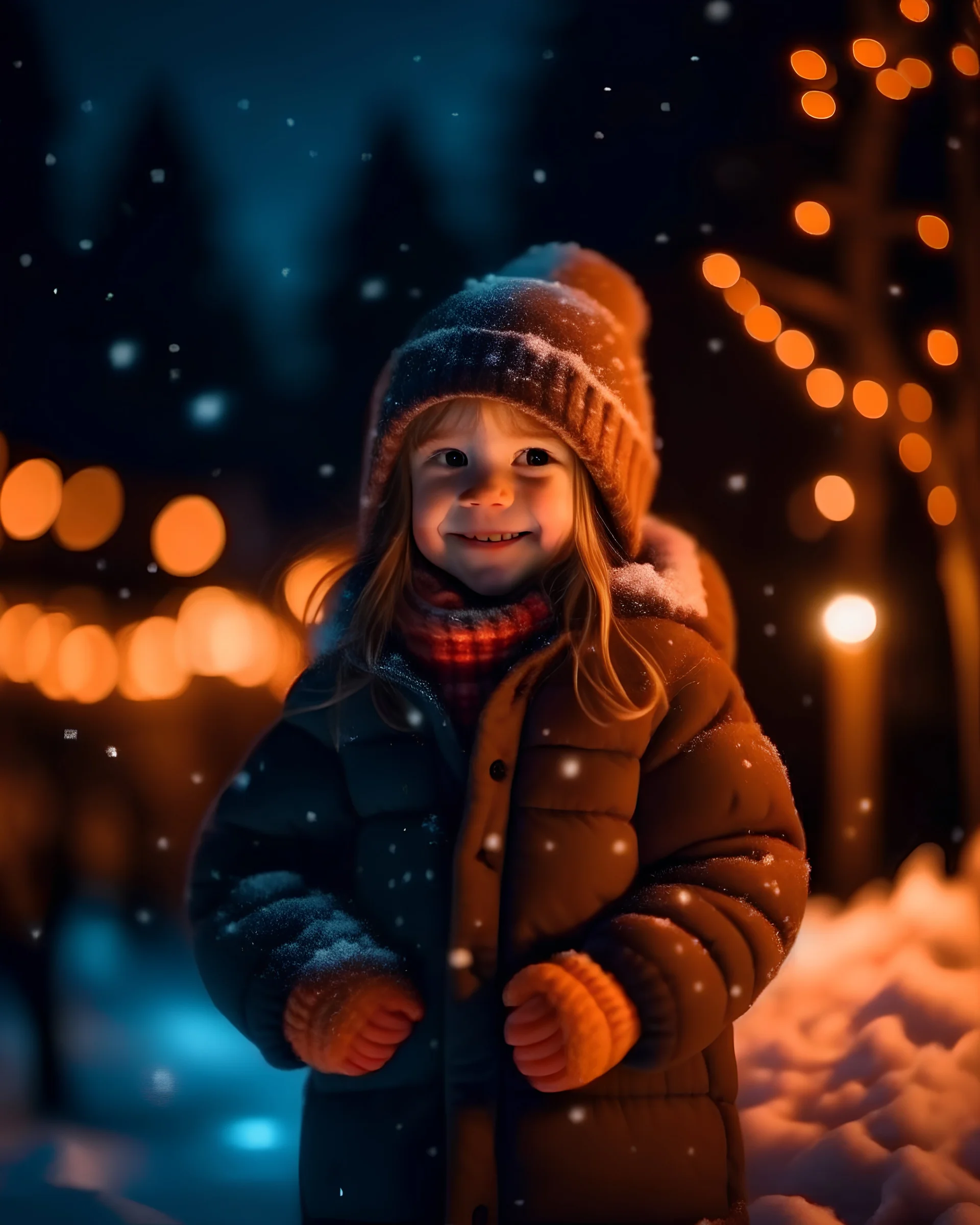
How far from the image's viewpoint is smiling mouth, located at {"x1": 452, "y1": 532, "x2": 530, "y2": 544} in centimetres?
161

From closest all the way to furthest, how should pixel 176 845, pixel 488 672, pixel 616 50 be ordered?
pixel 488 672, pixel 616 50, pixel 176 845

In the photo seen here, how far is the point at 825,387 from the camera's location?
2080 mm

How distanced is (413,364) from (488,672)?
1.46ft

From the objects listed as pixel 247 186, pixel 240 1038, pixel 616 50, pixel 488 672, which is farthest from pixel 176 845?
pixel 616 50

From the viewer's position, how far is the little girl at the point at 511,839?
139 centimetres

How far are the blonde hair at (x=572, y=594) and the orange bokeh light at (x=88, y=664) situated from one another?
0.59 m

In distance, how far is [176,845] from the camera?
7.20 feet

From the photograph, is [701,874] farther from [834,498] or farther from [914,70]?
[914,70]

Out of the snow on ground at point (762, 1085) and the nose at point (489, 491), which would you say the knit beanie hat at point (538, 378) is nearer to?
the nose at point (489, 491)

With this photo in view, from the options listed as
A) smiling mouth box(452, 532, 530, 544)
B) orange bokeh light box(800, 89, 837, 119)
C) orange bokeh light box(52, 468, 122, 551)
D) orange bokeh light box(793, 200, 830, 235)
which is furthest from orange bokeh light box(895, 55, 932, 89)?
orange bokeh light box(52, 468, 122, 551)

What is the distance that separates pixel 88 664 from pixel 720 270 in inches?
54.4

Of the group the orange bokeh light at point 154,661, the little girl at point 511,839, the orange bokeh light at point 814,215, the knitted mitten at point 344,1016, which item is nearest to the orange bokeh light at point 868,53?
the orange bokeh light at point 814,215

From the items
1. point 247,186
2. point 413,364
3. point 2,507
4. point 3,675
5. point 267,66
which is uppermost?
point 267,66

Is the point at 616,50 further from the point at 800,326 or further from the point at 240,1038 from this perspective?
the point at 240,1038
